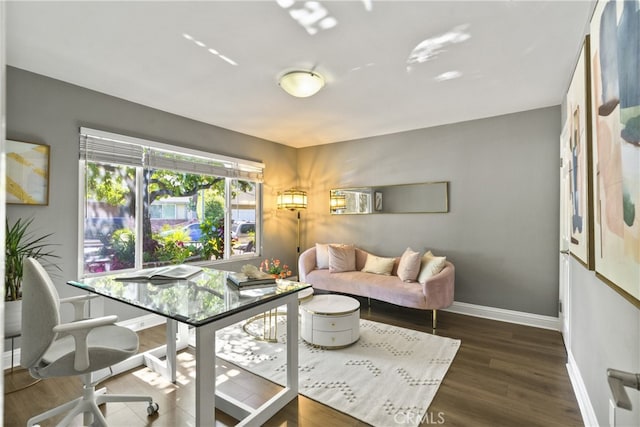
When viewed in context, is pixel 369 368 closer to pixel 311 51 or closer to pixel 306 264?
pixel 306 264

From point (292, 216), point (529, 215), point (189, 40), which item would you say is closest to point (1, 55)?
point (189, 40)

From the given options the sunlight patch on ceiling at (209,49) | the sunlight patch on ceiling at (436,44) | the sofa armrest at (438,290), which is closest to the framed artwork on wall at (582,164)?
the sunlight patch on ceiling at (436,44)

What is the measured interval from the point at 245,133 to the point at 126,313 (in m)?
2.77

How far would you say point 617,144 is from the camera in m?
1.06

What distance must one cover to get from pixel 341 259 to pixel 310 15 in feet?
10.2

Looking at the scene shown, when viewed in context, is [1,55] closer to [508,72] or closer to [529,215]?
[508,72]

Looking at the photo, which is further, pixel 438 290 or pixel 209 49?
pixel 438 290

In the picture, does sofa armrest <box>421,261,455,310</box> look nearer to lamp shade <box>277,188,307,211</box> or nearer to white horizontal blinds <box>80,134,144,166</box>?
lamp shade <box>277,188,307,211</box>

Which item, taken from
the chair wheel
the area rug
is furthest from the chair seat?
the area rug

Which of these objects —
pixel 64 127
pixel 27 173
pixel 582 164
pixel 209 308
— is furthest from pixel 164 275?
pixel 582 164

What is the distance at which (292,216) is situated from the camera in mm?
5402

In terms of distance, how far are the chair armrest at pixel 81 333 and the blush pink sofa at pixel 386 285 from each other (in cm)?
278

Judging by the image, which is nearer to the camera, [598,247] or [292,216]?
[598,247]

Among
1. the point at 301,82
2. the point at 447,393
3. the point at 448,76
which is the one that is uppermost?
the point at 448,76
